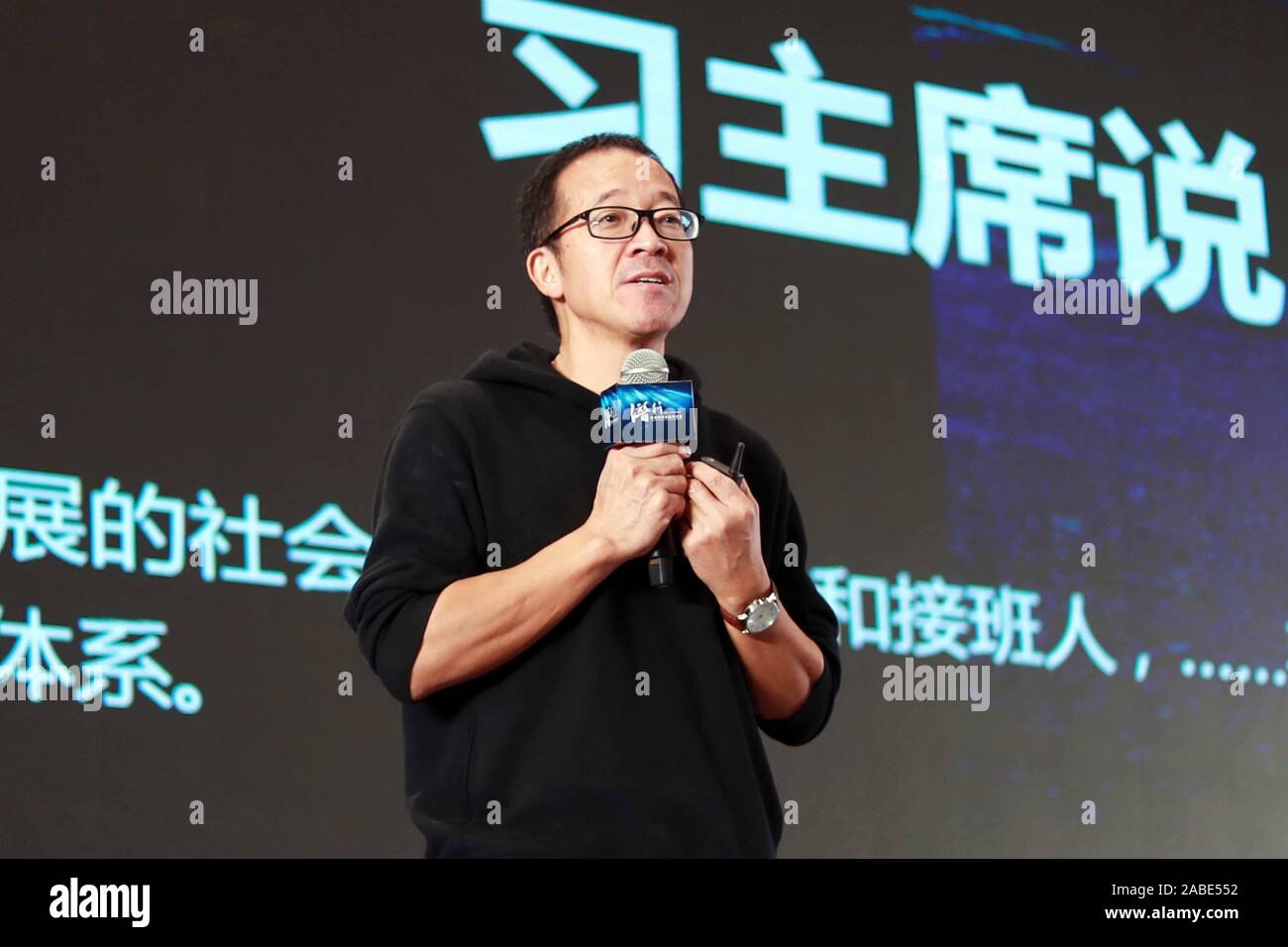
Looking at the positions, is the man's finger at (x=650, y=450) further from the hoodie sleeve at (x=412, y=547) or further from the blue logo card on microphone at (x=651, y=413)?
the hoodie sleeve at (x=412, y=547)

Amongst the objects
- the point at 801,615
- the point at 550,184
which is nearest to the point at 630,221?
the point at 550,184

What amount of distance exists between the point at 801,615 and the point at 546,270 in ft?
1.65

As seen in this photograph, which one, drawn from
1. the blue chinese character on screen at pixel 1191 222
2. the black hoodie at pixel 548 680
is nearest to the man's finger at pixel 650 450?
the black hoodie at pixel 548 680

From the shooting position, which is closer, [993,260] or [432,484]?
[432,484]

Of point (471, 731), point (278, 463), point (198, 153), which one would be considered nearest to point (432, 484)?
point (471, 731)

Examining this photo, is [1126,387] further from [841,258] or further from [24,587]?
[24,587]

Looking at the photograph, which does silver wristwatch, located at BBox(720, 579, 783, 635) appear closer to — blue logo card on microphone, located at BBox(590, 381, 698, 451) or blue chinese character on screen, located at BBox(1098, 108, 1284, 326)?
blue logo card on microphone, located at BBox(590, 381, 698, 451)

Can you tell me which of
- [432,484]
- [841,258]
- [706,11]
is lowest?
[432,484]

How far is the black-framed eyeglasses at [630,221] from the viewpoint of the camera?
5.09 feet

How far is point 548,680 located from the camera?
1.39 metres

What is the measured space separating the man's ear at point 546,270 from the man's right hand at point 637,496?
30 cm
